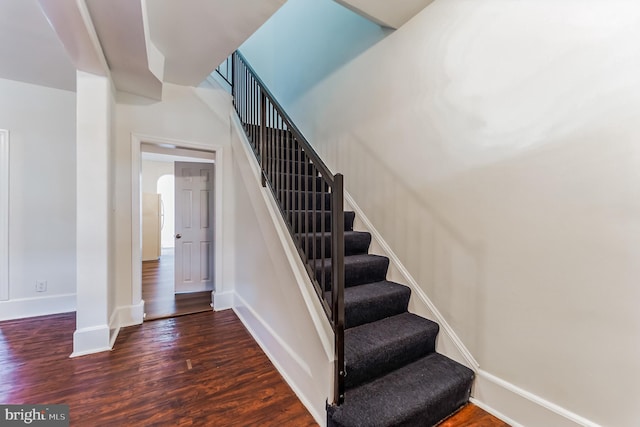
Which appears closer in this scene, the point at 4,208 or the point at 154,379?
the point at 154,379

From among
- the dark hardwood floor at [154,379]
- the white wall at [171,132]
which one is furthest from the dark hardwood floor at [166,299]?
the dark hardwood floor at [154,379]

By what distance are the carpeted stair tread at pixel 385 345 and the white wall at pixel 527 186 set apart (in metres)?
0.24

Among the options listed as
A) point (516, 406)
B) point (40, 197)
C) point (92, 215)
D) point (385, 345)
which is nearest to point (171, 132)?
point (92, 215)

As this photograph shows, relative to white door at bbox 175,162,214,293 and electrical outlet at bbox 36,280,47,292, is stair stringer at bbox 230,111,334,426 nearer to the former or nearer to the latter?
white door at bbox 175,162,214,293

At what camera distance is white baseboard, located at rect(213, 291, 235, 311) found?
3.36 meters

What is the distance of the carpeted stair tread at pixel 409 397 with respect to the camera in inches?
55.8

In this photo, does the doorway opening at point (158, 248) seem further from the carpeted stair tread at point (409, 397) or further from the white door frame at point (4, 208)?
the carpeted stair tread at point (409, 397)

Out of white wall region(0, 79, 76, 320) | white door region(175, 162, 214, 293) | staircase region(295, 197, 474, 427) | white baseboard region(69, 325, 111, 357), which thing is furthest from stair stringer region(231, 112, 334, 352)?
white wall region(0, 79, 76, 320)

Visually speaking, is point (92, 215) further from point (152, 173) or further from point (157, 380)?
point (152, 173)

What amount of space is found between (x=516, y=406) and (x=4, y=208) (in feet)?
16.3

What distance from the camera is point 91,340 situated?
2.32 m

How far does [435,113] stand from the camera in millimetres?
2029

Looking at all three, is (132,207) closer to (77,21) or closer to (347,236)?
(77,21)

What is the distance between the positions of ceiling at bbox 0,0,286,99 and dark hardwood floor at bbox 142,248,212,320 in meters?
2.50
